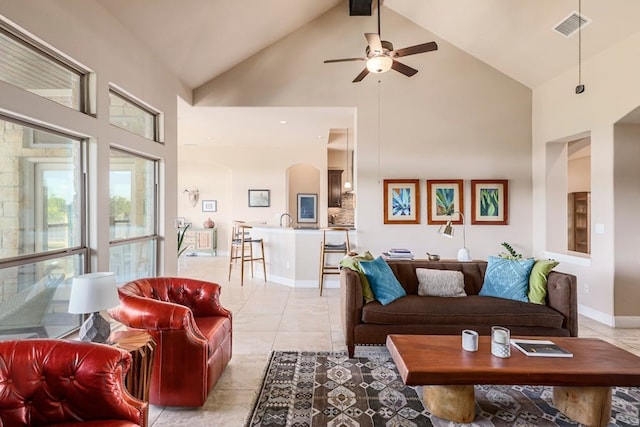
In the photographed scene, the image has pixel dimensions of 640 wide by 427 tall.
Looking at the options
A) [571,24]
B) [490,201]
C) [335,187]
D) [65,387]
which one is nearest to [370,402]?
[65,387]

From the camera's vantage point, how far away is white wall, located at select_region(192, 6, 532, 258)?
5.29 metres

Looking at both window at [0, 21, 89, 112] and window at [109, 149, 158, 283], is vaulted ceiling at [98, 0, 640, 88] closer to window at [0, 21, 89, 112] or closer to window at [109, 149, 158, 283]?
window at [0, 21, 89, 112]

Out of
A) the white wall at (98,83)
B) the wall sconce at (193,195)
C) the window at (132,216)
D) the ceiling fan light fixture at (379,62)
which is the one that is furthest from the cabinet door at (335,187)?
the ceiling fan light fixture at (379,62)

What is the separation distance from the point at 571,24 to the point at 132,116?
5.14 meters

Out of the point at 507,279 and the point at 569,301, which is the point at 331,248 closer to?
the point at 507,279

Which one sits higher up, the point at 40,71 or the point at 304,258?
the point at 40,71

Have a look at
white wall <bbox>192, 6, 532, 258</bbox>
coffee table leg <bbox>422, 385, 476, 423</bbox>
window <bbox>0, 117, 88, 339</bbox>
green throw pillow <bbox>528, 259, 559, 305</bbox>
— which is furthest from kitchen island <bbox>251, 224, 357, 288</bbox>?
coffee table leg <bbox>422, 385, 476, 423</bbox>

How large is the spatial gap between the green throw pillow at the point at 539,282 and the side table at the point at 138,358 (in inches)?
125

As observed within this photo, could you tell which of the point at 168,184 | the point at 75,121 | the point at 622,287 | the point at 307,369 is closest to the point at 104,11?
the point at 75,121

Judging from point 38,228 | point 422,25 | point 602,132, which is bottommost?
point 38,228

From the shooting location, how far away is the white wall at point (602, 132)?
3695 mm

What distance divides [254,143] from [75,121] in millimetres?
5671

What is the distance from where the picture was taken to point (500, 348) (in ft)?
6.81

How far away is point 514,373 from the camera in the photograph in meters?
1.88
